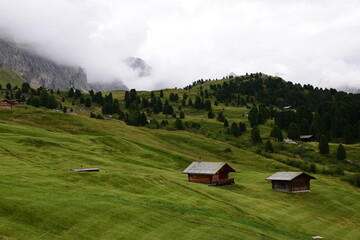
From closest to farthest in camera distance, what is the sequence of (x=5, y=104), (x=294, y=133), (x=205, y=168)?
(x=205, y=168), (x=5, y=104), (x=294, y=133)

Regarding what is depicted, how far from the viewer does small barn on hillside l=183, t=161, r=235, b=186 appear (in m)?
68.3

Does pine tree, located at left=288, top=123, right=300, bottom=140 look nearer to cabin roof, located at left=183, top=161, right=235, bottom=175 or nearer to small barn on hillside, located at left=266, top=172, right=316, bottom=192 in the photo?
small barn on hillside, located at left=266, top=172, right=316, bottom=192

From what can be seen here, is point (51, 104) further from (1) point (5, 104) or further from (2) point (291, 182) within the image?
(2) point (291, 182)

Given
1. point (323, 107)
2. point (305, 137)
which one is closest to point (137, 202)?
point (305, 137)

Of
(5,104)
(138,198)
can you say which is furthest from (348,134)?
(5,104)

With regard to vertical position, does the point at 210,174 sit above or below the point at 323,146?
below

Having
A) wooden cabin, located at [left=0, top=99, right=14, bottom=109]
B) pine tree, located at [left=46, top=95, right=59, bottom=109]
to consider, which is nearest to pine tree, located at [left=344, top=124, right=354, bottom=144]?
pine tree, located at [left=46, top=95, right=59, bottom=109]

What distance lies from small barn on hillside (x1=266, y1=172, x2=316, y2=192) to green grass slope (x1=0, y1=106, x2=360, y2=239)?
2.15 metres

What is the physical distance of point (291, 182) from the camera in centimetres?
6675

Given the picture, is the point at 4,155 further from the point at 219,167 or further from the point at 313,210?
the point at 313,210

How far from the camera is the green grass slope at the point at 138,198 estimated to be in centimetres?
2862

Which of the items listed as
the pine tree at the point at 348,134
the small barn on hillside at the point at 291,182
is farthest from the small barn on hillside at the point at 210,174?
the pine tree at the point at 348,134

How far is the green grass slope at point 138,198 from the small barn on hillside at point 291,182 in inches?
84.6

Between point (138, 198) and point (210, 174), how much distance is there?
2897 centimetres
